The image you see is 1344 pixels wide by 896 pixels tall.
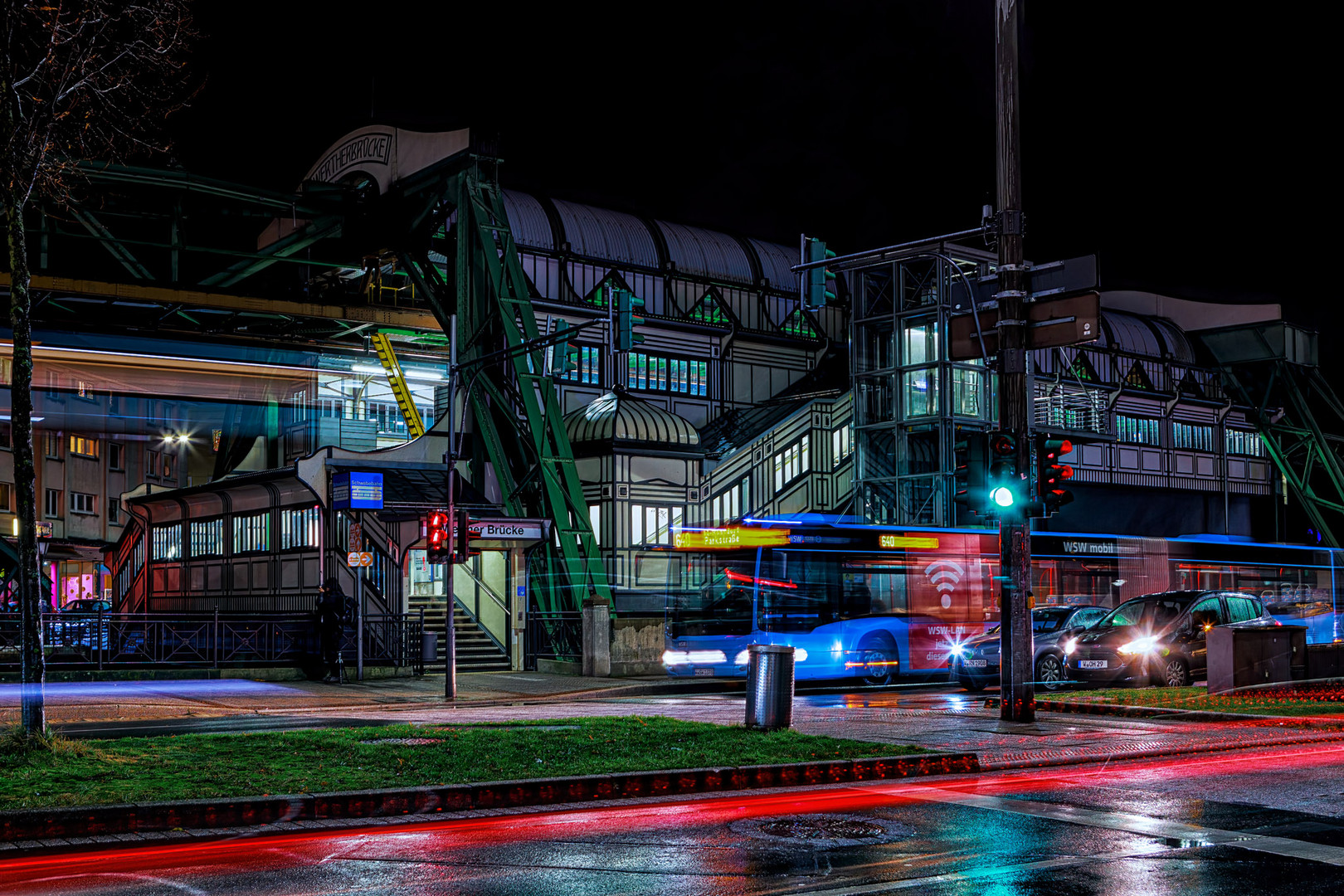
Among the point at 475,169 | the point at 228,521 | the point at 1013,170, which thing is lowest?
the point at 228,521

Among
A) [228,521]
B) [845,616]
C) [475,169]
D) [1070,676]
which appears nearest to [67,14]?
[845,616]

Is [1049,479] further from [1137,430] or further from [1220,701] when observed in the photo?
[1137,430]

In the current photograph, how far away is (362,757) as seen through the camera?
12711mm

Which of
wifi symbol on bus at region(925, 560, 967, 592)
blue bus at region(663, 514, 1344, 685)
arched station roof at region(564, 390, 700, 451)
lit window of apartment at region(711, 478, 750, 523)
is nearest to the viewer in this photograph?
blue bus at region(663, 514, 1344, 685)

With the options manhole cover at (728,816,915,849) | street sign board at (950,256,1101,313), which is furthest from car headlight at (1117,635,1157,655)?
manhole cover at (728,816,915,849)

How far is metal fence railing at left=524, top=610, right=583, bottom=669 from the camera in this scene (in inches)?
1289

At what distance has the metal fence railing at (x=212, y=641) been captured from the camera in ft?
92.8

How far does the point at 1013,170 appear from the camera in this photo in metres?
17.4

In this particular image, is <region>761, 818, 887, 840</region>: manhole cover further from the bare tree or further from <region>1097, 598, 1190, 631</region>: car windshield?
<region>1097, 598, 1190, 631</region>: car windshield

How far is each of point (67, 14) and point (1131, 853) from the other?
40.8 feet

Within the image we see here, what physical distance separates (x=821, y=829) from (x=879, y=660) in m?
18.8

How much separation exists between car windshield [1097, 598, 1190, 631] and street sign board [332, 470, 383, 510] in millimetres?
15796

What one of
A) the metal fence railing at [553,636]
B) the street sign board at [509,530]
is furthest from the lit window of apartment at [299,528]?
the metal fence railing at [553,636]

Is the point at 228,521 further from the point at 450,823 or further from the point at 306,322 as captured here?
the point at 450,823
